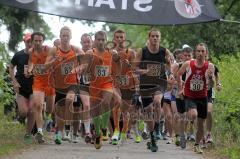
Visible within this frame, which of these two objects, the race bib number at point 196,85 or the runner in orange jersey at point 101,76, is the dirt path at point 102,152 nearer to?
the runner in orange jersey at point 101,76

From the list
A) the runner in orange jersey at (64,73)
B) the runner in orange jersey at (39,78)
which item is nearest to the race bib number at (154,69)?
the runner in orange jersey at (64,73)

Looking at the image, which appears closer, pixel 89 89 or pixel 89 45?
pixel 89 89

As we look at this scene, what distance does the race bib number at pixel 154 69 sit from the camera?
1246 centimetres

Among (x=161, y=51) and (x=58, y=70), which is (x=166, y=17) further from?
(x=58, y=70)

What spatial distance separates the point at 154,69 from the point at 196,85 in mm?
745

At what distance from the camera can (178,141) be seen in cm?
1416

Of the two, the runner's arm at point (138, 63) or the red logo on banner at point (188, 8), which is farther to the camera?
the runner's arm at point (138, 63)

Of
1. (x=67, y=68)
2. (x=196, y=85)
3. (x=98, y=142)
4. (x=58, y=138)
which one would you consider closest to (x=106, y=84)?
(x=67, y=68)

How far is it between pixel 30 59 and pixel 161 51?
2.39 meters

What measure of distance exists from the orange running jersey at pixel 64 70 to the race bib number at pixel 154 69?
129 centimetres

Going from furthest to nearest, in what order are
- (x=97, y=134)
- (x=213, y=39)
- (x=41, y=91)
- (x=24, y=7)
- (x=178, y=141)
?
(x=213, y=39) < (x=178, y=141) < (x=41, y=91) < (x=97, y=134) < (x=24, y=7)

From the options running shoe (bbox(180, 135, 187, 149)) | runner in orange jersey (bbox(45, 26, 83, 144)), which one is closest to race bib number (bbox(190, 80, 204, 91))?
running shoe (bbox(180, 135, 187, 149))

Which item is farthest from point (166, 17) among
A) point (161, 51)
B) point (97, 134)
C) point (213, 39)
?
point (213, 39)

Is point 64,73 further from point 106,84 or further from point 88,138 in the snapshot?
point 88,138
